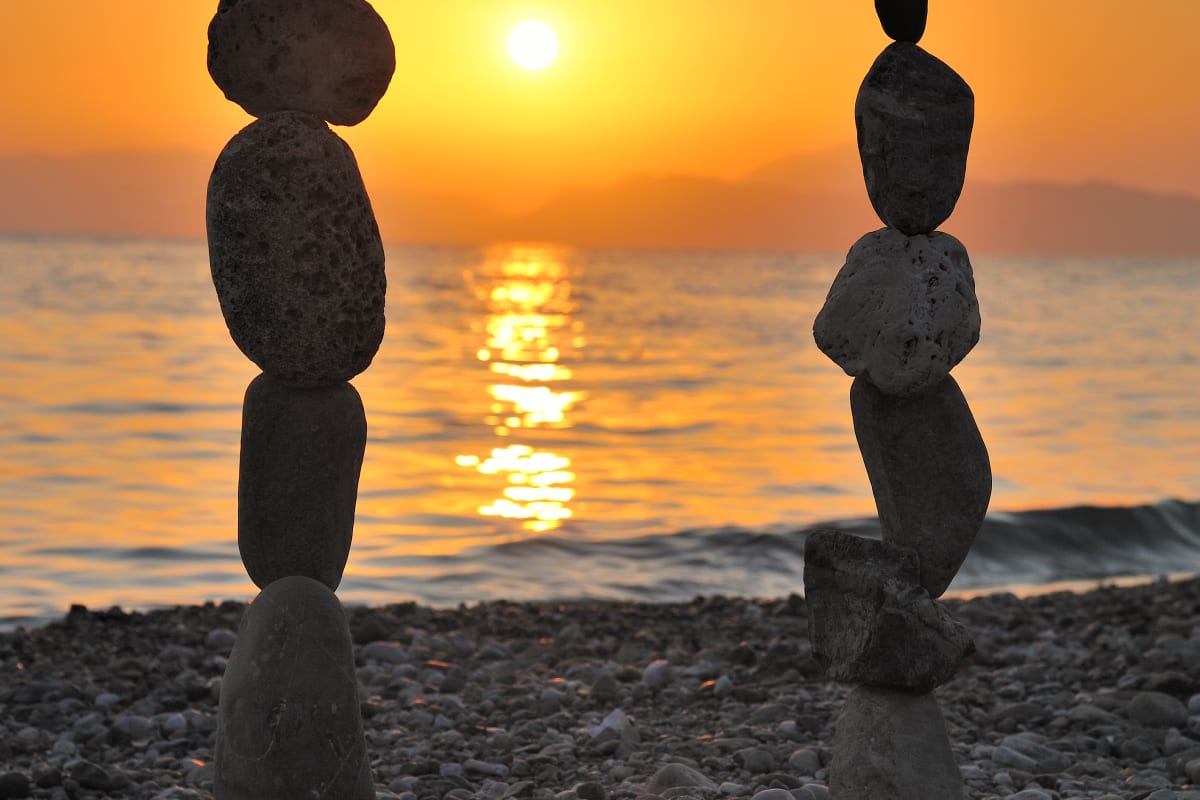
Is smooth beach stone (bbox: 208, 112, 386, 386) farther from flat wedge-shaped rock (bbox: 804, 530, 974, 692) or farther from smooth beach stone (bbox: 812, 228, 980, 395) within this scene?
flat wedge-shaped rock (bbox: 804, 530, 974, 692)

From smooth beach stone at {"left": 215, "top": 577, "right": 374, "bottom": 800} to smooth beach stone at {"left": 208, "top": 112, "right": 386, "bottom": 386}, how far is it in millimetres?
778

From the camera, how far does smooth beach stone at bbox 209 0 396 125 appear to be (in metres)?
4.15

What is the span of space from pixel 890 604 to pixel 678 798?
1.46 metres

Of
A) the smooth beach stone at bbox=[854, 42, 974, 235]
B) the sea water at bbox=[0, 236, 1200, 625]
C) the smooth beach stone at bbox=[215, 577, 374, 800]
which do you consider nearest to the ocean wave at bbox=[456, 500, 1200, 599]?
the sea water at bbox=[0, 236, 1200, 625]

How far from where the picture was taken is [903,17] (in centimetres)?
421

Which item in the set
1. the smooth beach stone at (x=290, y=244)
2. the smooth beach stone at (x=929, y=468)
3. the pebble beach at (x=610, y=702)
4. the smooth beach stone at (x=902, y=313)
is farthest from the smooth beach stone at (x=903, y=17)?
the pebble beach at (x=610, y=702)

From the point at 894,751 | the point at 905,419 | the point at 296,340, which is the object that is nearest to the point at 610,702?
the point at 894,751

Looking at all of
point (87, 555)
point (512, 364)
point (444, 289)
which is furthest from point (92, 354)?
point (444, 289)

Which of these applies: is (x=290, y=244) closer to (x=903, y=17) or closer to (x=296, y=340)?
(x=296, y=340)

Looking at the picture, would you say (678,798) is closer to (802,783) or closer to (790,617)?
(802,783)

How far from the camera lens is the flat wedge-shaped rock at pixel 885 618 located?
4.15 m

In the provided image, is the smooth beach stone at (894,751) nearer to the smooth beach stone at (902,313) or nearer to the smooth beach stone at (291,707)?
the smooth beach stone at (902,313)

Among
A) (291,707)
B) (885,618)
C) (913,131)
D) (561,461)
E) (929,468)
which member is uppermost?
(561,461)

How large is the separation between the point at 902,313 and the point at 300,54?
2.02 meters
